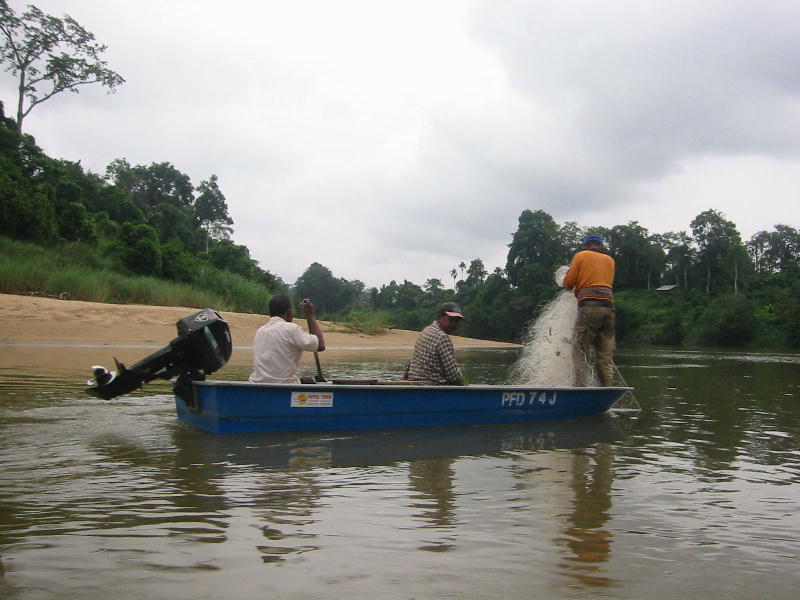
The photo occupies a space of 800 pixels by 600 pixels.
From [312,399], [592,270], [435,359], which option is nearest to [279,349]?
[312,399]

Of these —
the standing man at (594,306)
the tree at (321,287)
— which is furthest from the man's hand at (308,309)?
the tree at (321,287)

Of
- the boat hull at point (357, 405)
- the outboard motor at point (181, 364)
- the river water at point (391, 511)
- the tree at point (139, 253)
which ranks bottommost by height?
the river water at point (391, 511)

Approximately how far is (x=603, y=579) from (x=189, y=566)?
1952 mm

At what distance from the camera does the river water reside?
2.94 metres

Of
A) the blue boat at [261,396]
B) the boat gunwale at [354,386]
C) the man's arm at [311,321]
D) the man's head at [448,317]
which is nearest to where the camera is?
the boat gunwale at [354,386]

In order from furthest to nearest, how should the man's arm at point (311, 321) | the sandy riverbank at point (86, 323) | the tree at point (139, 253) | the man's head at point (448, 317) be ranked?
1. the tree at point (139, 253)
2. the sandy riverbank at point (86, 323)
3. the man's head at point (448, 317)
4. the man's arm at point (311, 321)

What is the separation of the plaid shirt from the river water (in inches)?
24.9

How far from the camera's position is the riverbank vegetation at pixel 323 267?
26.7 meters

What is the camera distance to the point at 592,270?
884cm

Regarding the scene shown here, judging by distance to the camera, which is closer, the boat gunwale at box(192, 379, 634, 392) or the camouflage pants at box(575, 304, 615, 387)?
the boat gunwale at box(192, 379, 634, 392)

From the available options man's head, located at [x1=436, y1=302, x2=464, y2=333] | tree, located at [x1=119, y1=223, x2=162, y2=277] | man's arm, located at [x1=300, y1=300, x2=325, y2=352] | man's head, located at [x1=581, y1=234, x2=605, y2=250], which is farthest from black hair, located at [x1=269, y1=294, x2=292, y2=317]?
tree, located at [x1=119, y1=223, x2=162, y2=277]

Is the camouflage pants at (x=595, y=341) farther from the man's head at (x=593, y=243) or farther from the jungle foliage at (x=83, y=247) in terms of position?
the jungle foliage at (x=83, y=247)

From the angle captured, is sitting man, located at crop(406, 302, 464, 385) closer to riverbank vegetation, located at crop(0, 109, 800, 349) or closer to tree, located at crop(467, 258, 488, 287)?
riverbank vegetation, located at crop(0, 109, 800, 349)

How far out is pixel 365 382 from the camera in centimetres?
818
